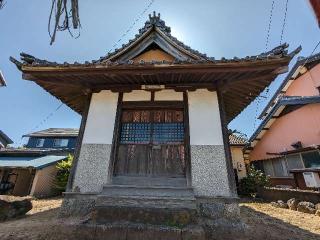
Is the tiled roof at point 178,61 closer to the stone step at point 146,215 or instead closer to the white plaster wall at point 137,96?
the white plaster wall at point 137,96

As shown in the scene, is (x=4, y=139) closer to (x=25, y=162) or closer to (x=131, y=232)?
(x=25, y=162)

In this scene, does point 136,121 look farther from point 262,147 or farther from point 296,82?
point 296,82

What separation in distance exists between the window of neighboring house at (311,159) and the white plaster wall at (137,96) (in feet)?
37.5

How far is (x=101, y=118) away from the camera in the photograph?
6992 mm

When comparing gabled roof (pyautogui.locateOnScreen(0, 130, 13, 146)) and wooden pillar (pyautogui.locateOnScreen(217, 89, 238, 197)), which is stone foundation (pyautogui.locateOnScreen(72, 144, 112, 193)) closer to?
wooden pillar (pyautogui.locateOnScreen(217, 89, 238, 197))

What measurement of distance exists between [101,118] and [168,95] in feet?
8.09

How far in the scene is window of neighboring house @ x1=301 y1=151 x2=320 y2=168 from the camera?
40.1 ft

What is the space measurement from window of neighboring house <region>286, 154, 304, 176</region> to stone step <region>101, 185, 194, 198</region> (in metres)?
11.5

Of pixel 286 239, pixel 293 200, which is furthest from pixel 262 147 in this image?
pixel 286 239

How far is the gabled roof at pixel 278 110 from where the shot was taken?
14098mm

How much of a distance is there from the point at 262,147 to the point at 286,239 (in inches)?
555

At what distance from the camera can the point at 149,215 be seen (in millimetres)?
4840

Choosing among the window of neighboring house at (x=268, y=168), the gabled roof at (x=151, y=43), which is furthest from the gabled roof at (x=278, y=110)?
the gabled roof at (x=151, y=43)

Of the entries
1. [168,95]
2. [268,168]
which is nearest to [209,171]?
[168,95]
